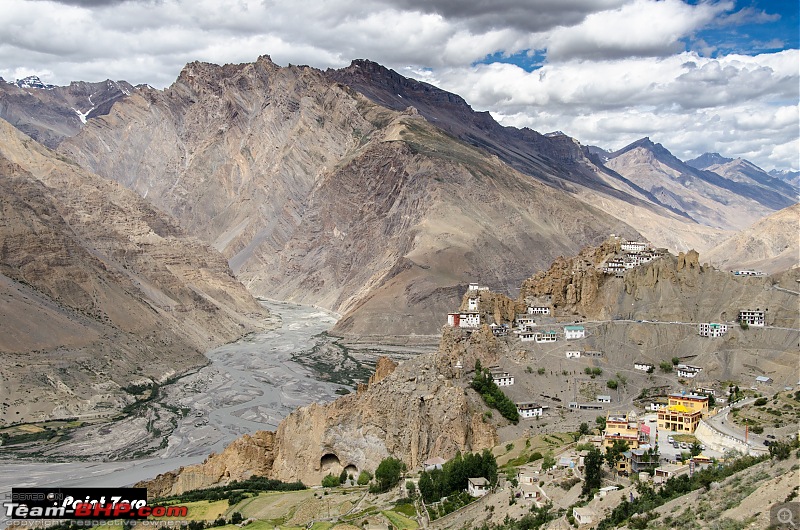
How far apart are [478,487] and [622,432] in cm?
1006

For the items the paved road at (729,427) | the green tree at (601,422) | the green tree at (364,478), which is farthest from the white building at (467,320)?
the paved road at (729,427)

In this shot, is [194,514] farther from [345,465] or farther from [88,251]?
[88,251]

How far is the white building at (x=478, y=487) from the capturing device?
60.8 metres

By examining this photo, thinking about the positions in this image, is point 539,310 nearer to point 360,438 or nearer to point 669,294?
point 669,294

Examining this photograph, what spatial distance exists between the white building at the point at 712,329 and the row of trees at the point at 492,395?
76.3 ft

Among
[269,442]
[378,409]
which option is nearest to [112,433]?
[269,442]

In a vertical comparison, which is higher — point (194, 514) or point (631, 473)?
point (631, 473)

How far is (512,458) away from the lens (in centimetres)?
6969

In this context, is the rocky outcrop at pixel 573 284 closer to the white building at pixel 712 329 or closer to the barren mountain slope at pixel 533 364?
the barren mountain slope at pixel 533 364

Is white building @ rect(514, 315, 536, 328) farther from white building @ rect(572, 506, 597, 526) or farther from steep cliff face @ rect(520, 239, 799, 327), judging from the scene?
white building @ rect(572, 506, 597, 526)

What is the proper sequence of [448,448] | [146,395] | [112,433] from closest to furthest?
1. [448,448]
2. [112,433]
3. [146,395]

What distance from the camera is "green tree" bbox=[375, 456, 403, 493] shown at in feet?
227

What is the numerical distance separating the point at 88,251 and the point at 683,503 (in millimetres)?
156320

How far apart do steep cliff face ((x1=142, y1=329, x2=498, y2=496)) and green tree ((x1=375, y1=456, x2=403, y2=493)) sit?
3.97 metres
